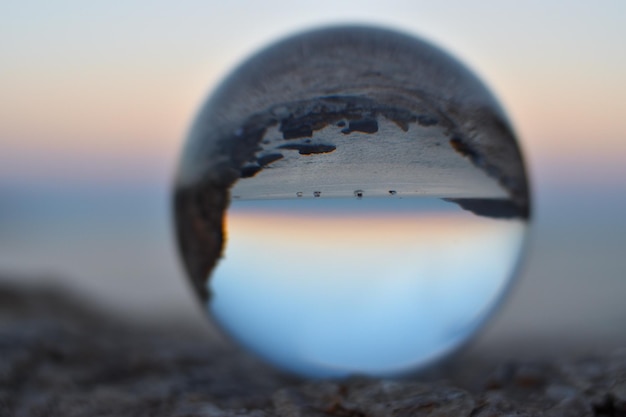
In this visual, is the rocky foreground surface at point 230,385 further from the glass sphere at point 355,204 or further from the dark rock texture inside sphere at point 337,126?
the dark rock texture inside sphere at point 337,126

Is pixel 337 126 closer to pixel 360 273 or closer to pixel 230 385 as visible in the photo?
pixel 360 273

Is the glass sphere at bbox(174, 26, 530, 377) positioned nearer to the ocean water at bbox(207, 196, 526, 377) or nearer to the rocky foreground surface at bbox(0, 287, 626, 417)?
the ocean water at bbox(207, 196, 526, 377)

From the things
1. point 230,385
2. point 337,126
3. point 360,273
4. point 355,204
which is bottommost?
point 230,385

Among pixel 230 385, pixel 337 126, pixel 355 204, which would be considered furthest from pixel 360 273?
pixel 230 385

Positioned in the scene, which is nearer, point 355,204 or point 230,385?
point 355,204

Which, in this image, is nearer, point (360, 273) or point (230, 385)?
point (360, 273)

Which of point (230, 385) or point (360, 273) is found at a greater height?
point (360, 273)

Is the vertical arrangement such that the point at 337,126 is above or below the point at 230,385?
above

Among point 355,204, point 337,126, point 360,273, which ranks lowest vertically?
point 360,273
